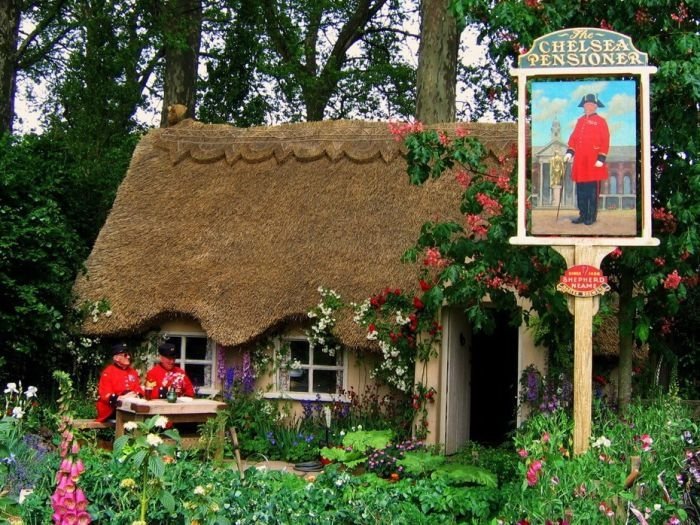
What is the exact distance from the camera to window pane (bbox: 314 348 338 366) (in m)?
11.2

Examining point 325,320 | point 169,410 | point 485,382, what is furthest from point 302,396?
point 485,382

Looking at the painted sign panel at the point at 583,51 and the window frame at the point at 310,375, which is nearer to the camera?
the painted sign panel at the point at 583,51

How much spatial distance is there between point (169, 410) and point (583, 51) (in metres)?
4.66

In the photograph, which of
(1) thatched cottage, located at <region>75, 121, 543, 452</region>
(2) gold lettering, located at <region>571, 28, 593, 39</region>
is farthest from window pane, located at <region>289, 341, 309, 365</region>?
(2) gold lettering, located at <region>571, 28, 593, 39</region>

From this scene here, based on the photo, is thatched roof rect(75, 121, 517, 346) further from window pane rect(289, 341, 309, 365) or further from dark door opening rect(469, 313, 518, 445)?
dark door opening rect(469, 313, 518, 445)

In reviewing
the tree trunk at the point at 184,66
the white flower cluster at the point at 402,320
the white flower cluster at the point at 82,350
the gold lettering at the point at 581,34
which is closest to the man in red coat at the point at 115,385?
the white flower cluster at the point at 82,350

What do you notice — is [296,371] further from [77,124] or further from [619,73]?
[77,124]

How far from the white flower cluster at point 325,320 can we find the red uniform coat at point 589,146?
4.72 m

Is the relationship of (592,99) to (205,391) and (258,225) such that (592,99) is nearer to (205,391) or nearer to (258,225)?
(258,225)

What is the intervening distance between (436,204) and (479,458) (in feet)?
13.4

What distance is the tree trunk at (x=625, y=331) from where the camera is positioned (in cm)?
713

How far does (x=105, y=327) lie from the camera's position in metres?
11.1

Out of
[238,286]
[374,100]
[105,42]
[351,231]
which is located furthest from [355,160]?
[374,100]

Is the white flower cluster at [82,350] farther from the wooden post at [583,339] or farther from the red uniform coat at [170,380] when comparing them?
the wooden post at [583,339]
